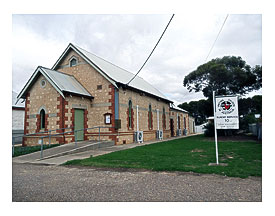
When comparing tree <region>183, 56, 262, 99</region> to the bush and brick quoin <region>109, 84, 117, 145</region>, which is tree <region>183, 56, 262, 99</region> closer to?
the bush

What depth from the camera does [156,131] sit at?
72.6ft

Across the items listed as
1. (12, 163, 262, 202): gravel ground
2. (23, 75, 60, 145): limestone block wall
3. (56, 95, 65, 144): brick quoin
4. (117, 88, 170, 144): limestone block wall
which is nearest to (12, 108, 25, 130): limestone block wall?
(23, 75, 60, 145): limestone block wall

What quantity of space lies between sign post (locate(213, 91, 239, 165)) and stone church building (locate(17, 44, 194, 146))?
28.7 ft

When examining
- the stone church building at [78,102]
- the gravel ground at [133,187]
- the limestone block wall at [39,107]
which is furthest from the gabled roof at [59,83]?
the gravel ground at [133,187]

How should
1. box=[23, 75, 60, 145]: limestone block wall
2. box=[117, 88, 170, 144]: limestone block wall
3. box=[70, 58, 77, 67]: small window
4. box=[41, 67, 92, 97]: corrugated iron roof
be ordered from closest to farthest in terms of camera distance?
1. box=[41, 67, 92, 97]: corrugated iron roof
2. box=[23, 75, 60, 145]: limestone block wall
3. box=[117, 88, 170, 144]: limestone block wall
4. box=[70, 58, 77, 67]: small window

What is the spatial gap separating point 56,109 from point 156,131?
36.2 feet

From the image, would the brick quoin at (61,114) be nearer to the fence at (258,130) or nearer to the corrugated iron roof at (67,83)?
the corrugated iron roof at (67,83)

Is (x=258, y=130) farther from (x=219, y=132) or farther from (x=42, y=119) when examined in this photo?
(x=42, y=119)

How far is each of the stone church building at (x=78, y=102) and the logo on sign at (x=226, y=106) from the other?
348 inches

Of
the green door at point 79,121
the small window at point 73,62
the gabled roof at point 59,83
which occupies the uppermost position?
the small window at point 73,62

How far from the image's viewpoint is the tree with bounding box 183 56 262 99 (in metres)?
21.5

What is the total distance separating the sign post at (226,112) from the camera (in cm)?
775

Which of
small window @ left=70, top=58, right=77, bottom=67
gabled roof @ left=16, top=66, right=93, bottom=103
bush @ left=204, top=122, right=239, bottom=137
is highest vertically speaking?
Answer: small window @ left=70, top=58, right=77, bottom=67

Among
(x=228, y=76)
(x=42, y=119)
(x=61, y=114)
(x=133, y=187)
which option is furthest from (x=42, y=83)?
(x=228, y=76)
